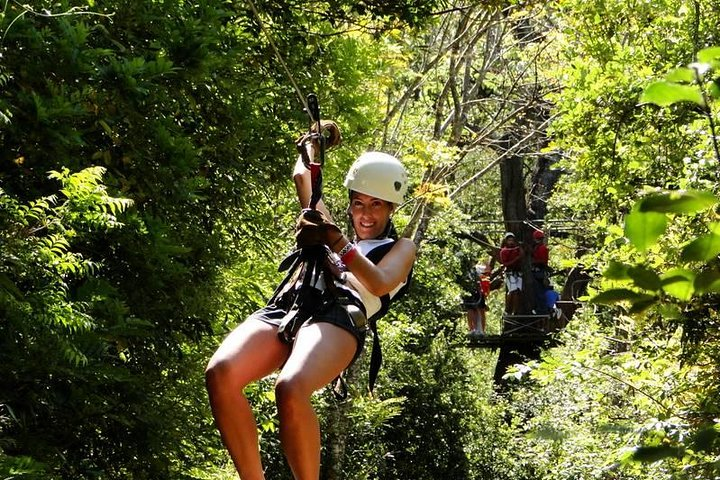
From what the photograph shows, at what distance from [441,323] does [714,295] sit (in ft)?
39.1

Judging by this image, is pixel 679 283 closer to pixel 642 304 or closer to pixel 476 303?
pixel 642 304

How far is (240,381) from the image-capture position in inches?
159

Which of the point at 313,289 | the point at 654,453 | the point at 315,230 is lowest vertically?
the point at 654,453

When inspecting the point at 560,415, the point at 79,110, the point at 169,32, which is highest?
the point at 560,415

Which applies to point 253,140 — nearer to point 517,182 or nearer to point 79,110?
point 79,110

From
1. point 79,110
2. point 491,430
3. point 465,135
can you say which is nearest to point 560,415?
point 491,430

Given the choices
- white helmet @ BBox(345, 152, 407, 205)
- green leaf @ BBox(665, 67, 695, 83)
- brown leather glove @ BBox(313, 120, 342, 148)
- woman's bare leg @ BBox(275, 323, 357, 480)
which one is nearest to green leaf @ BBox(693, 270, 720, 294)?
green leaf @ BBox(665, 67, 695, 83)

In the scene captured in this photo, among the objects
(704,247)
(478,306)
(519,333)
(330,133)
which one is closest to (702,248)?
(704,247)

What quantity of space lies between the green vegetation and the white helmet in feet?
2.68

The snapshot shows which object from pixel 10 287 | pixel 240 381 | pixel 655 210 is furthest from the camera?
pixel 240 381

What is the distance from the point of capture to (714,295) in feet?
18.6

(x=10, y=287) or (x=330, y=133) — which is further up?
(x=330, y=133)

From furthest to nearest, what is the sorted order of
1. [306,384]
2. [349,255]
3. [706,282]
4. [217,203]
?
[217,203] < [349,255] < [306,384] < [706,282]

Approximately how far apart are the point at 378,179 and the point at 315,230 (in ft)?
2.01
